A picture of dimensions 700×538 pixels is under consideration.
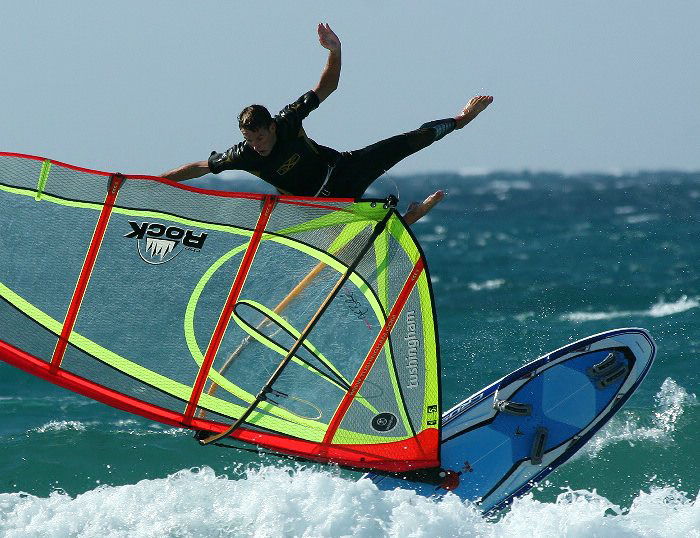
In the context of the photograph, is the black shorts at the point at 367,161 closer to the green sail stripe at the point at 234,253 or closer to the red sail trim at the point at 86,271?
the green sail stripe at the point at 234,253

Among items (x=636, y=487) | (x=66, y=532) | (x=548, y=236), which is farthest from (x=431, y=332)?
(x=548, y=236)

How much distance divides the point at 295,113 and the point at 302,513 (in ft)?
6.66

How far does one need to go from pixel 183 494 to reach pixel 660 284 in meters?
9.01

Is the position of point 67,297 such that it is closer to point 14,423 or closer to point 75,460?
point 75,460

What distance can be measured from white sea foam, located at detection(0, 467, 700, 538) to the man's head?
69.4 inches

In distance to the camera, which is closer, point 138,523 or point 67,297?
point 67,297

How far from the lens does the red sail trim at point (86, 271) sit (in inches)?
204

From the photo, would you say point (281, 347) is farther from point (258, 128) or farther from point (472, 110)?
point (472, 110)

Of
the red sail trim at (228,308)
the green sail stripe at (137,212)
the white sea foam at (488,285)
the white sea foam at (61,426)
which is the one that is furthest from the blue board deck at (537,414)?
the white sea foam at (488,285)

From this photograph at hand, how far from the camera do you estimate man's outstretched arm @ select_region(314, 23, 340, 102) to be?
5.67 m

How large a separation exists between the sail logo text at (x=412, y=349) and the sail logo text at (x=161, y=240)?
43.0 inches

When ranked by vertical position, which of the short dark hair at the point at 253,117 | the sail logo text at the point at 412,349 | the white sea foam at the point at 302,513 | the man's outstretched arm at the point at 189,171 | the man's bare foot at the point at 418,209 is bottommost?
the white sea foam at the point at 302,513

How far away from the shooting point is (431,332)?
5555mm

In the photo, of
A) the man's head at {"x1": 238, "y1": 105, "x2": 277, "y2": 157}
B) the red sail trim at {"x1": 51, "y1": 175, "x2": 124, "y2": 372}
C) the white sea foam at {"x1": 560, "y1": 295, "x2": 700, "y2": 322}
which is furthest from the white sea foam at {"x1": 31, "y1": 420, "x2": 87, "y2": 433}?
the white sea foam at {"x1": 560, "y1": 295, "x2": 700, "y2": 322}
